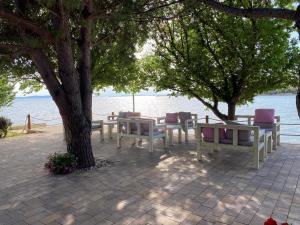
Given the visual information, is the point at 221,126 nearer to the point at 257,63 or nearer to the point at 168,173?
the point at 168,173

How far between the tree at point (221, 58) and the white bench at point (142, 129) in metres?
1.77

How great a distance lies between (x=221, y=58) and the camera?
7.16 metres

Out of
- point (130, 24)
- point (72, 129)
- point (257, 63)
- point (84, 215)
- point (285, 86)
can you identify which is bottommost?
point (84, 215)

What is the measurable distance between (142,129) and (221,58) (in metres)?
2.86

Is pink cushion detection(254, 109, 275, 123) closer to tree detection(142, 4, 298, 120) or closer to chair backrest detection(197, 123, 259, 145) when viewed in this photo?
tree detection(142, 4, 298, 120)

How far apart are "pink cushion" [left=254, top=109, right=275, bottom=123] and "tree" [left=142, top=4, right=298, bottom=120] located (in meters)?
0.71

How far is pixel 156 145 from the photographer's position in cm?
746

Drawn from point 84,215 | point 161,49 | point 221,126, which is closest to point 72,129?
point 84,215

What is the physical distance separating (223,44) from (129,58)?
8.35ft

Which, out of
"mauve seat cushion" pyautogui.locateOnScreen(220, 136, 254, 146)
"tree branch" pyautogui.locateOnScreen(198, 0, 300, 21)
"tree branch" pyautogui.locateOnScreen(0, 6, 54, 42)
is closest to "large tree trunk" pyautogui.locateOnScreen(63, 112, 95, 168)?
"tree branch" pyautogui.locateOnScreen(0, 6, 54, 42)

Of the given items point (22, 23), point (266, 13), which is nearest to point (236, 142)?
point (266, 13)

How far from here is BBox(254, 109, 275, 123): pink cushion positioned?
6.64 meters

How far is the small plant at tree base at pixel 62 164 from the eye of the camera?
193 inches

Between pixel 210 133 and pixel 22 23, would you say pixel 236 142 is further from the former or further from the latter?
pixel 22 23
